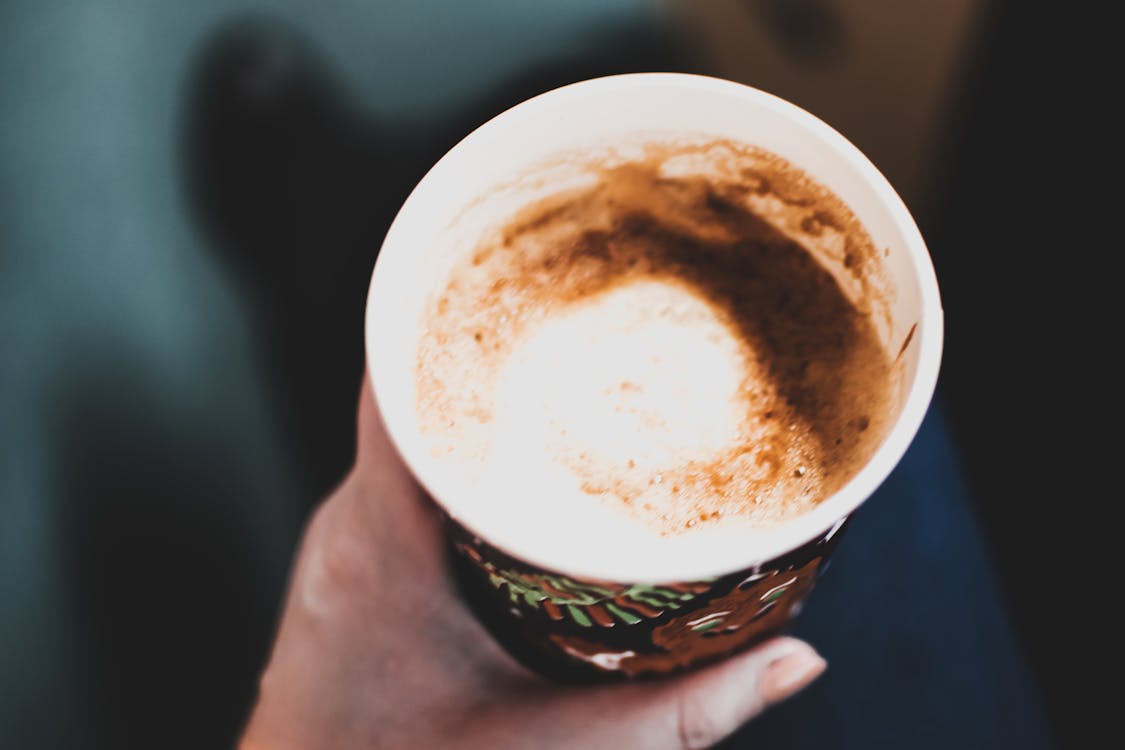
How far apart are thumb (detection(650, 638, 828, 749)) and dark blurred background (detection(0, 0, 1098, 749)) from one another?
20cm

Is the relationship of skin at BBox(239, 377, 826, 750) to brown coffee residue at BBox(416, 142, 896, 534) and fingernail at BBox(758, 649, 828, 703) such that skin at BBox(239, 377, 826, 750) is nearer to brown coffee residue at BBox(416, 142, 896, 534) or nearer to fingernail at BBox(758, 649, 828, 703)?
fingernail at BBox(758, 649, 828, 703)

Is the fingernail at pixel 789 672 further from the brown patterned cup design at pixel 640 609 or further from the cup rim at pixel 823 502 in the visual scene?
the cup rim at pixel 823 502

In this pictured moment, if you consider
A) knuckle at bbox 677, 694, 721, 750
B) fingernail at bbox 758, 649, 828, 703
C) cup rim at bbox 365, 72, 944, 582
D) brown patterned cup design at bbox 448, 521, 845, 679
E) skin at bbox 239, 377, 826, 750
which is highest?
cup rim at bbox 365, 72, 944, 582

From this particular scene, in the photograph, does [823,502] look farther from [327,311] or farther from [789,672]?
[327,311]

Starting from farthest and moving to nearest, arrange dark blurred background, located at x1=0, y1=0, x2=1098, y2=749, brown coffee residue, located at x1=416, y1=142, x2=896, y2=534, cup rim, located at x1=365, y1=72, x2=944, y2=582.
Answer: dark blurred background, located at x1=0, y1=0, x2=1098, y2=749 → brown coffee residue, located at x1=416, y1=142, x2=896, y2=534 → cup rim, located at x1=365, y1=72, x2=944, y2=582

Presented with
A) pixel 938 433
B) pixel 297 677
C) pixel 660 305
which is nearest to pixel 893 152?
pixel 938 433

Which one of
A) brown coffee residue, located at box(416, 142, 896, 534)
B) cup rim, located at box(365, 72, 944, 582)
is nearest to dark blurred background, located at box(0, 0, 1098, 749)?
brown coffee residue, located at box(416, 142, 896, 534)

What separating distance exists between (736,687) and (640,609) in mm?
161

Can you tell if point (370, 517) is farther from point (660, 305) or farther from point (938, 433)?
point (938, 433)

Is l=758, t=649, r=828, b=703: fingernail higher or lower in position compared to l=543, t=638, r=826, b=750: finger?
higher

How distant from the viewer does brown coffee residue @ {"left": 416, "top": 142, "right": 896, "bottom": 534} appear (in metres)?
0.63

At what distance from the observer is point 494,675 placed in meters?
0.80

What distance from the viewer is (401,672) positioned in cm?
80

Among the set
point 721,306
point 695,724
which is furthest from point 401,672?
point 721,306
